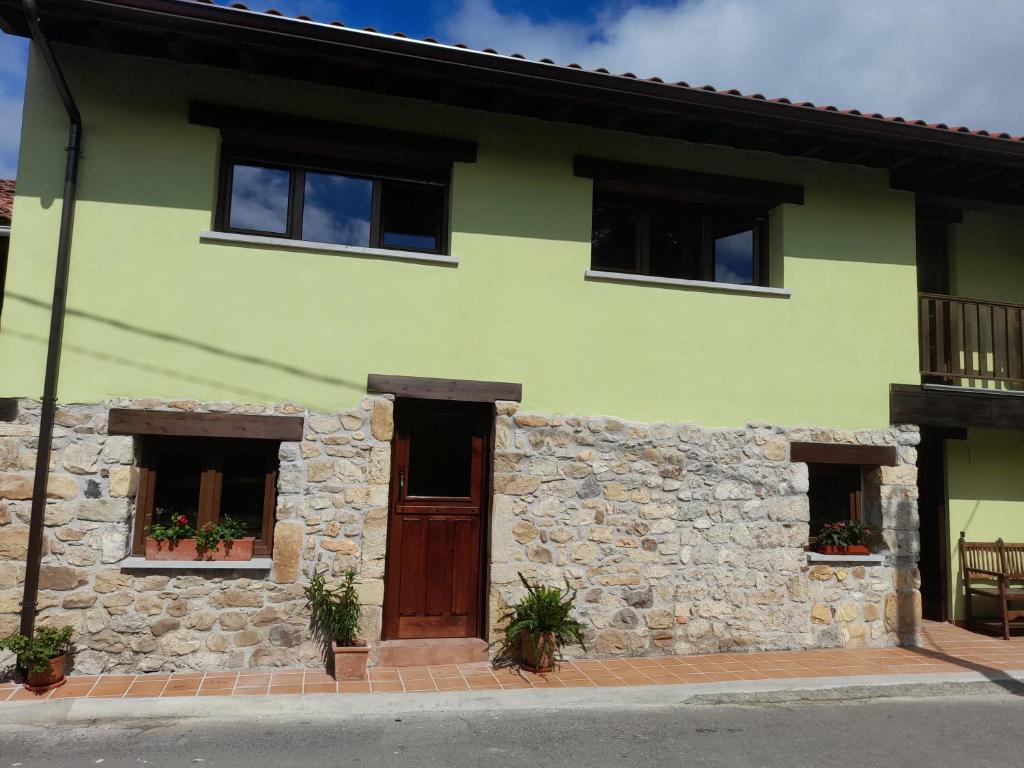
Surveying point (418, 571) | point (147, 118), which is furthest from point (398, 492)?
point (147, 118)

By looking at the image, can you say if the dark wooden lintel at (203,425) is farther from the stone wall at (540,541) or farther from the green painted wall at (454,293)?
the green painted wall at (454,293)

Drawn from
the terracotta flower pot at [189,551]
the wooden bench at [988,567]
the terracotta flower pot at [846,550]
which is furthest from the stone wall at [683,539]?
the terracotta flower pot at [189,551]

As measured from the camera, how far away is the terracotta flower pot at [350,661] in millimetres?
5852

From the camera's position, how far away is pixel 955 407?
780 centimetres

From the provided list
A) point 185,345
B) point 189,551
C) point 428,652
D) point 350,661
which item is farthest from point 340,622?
point 185,345

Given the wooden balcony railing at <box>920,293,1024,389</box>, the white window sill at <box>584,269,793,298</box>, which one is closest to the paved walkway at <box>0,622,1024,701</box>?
the wooden balcony railing at <box>920,293,1024,389</box>

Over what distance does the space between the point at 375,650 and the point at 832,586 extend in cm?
445

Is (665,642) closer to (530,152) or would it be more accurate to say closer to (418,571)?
(418,571)

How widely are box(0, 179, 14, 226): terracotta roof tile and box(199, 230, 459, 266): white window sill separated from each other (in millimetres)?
1830

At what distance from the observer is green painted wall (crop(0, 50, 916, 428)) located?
20.1ft

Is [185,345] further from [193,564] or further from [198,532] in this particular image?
[193,564]

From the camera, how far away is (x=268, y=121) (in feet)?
21.3

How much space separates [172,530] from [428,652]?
2.37 metres

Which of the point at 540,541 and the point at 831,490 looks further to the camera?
the point at 831,490
